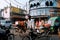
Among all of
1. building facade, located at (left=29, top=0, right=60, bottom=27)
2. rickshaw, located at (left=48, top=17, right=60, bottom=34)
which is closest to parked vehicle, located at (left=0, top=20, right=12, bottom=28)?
building facade, located at (left=29, top=0, right=60, bottom=27)

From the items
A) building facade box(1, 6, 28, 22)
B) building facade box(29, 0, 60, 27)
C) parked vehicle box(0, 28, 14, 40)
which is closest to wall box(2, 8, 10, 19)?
building facade box(1, 6, 28, 22)

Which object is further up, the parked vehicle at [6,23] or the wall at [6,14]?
the wall at [6,14]

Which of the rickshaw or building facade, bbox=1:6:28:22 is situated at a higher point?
building facade, bbox=1:6:28:22

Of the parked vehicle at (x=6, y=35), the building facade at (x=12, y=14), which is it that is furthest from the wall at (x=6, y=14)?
the parked vehicle at (x=6, y=35)

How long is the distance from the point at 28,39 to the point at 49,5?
50 cm

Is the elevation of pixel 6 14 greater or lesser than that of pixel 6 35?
greater

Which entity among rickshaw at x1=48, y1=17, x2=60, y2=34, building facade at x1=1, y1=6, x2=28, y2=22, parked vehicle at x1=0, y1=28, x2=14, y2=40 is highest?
building facade at x1=1, y1=6, x2=28, y2=22

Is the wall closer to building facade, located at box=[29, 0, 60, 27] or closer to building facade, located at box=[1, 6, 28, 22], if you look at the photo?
building facade, located at box=[1, 6, 28, 22]

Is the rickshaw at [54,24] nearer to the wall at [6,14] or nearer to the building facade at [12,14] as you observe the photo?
the building facade at [12,14]

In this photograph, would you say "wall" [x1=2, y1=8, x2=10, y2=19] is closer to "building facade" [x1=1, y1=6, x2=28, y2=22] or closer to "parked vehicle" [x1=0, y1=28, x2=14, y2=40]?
"building facade" [x1=1, y1=6, x2=28, y2=22]

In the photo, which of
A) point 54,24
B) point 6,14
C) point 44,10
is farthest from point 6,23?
point 54,24

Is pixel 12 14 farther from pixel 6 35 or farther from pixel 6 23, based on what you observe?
pixel 6 35

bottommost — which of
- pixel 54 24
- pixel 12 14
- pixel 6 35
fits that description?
pixel 6 35

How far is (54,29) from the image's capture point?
199cm
